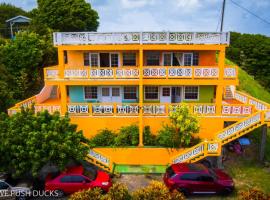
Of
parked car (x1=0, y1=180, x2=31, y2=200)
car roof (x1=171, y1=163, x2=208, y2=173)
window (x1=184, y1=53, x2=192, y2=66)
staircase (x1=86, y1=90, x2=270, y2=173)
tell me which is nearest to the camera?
parked car (x1=0, y1=180, x2=31, y2=200)

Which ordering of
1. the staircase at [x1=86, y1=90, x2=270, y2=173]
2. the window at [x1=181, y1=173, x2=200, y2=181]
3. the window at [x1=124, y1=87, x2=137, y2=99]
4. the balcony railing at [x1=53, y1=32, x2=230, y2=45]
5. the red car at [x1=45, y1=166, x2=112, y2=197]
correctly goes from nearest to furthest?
the red car at [x1=45, y1=166, x2=112, y2=197], the window at [x1=181, y1=173, x2=200, y2=181], the staircase at [x1=86, y1=90, x2=270, y2=173], the balcony railing at [x1=53, y1=32, x2=230, y2=45], the window at [x1=124, y1=87, x2=137, y2=99]

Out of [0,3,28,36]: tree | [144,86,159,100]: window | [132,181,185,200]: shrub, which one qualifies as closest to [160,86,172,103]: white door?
[144,86,159,100]: window

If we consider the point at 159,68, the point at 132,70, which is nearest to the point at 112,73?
the point at 132,70

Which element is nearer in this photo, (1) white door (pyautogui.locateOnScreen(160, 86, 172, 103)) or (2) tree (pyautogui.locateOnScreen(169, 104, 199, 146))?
(2) tree (pyautogui.locateOnScreen(169, 104, 199, 146))

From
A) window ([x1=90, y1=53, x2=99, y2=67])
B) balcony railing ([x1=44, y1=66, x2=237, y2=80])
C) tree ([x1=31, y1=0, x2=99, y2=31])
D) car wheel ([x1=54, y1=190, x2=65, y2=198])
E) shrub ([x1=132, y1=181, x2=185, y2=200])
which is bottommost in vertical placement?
car wheel ([x1=54, y1=190, x2=65, y2=198])

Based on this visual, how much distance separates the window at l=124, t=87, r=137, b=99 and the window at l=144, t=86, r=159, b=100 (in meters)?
0.94

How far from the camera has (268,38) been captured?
5553 cm

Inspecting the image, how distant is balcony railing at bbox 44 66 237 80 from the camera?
20297mm

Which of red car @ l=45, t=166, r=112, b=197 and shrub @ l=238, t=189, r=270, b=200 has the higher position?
shrub @ l=238, t=189, r=270, b=200

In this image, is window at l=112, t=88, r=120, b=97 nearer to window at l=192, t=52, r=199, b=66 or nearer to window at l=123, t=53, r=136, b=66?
window at l=123, t=53, r=136, b=66

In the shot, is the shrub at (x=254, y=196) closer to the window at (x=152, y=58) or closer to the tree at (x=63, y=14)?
the window at (x=152, y=58)

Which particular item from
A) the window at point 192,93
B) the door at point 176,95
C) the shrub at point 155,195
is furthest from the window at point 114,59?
the shrub at point 155,195

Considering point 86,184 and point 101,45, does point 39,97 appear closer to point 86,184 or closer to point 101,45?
point 101,45

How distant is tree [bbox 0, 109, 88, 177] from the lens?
15.0 metres
